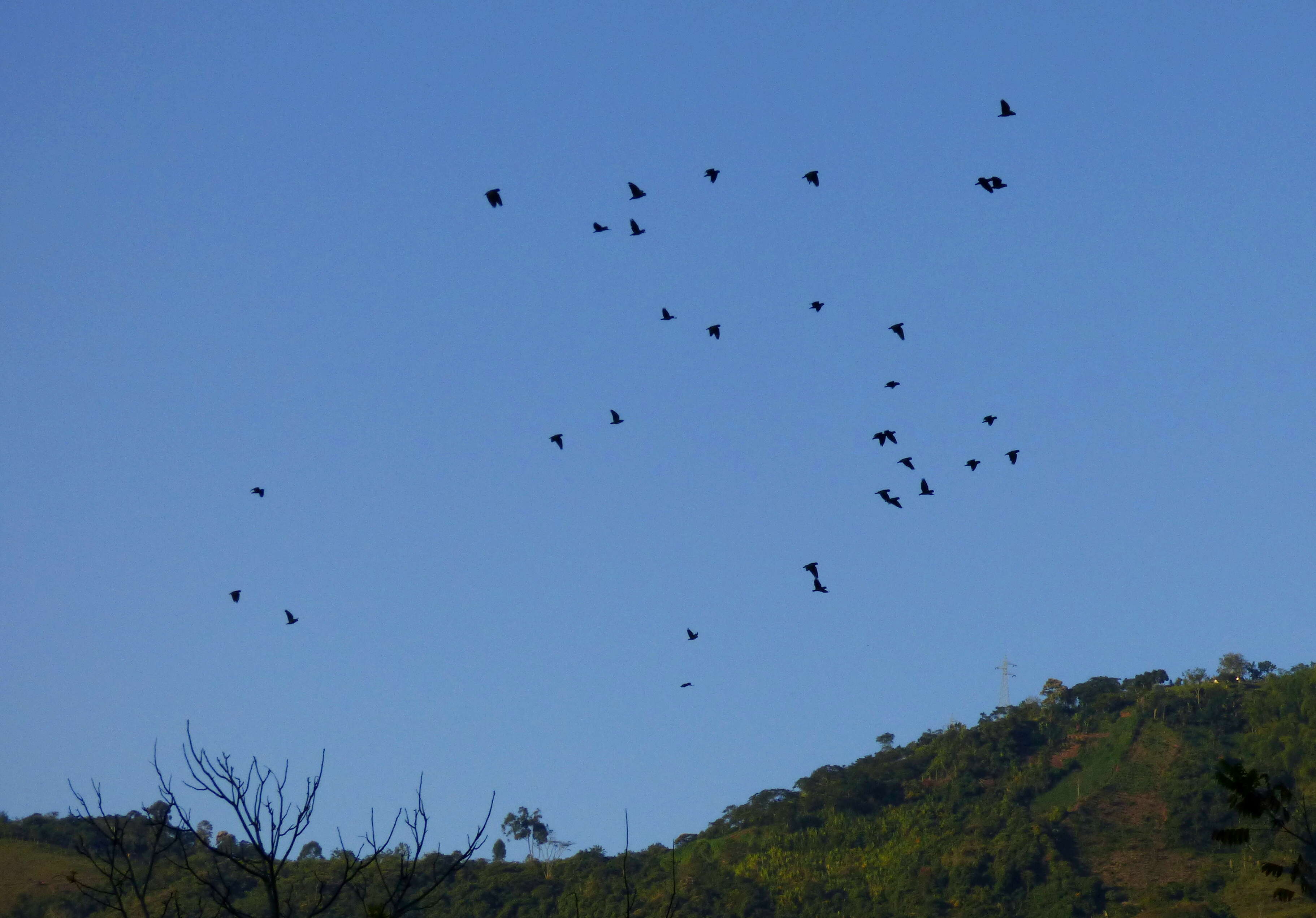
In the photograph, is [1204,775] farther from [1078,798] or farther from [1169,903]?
[1169,903]

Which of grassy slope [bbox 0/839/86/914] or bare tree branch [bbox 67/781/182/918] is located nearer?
bare tree branch [bbox 67/781/182/918]

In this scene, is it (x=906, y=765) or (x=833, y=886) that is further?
(x=906, y=765)

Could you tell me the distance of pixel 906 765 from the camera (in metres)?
124

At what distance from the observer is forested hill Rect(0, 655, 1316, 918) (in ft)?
308

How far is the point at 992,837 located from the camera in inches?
4035

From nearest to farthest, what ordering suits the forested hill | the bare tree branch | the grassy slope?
the bare tree branch < the forested hill < the grassy slope

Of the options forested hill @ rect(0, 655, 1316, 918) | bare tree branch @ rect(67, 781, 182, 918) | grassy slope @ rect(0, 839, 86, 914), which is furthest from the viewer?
grassy slope @ rect(0, 839, 86, 914)

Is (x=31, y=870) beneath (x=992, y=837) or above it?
above

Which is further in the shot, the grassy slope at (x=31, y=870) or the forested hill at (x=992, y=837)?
the grassy slope at (x=31, y=870)

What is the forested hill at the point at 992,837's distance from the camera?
93.8 metres

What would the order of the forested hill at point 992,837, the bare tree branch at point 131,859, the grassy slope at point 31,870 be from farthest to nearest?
1. the grassy slope at point 31,870
2. the forested hill at point 992,837
3. the bare tree branch at point 131,859

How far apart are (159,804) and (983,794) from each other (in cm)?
6485

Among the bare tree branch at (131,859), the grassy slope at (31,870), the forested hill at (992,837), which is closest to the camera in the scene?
the bare tree branch at (131,859)

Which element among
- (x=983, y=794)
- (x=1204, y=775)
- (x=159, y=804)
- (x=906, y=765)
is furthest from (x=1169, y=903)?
(x=159, y=804)
